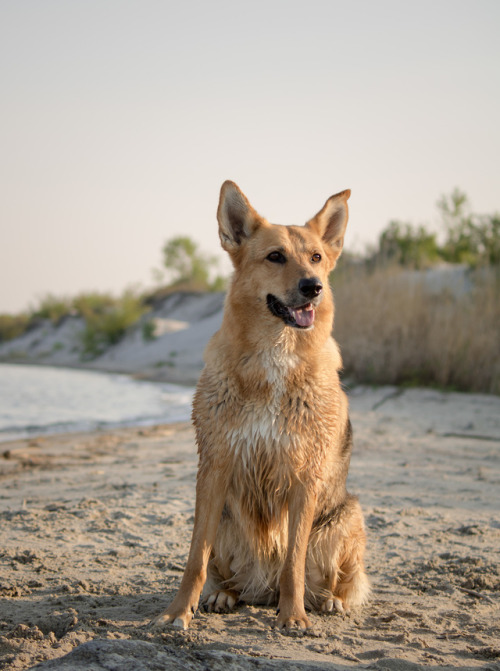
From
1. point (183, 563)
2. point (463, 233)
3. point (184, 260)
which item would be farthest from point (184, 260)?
point (183, 563)

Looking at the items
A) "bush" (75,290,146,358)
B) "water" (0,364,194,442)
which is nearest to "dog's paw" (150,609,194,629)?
"water" (0,364,194,442)

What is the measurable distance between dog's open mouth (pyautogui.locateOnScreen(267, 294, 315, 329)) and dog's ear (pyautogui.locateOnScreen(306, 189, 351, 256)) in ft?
2.34

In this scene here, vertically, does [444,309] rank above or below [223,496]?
above

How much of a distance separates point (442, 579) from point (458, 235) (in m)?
21.2

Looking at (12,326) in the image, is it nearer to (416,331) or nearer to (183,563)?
(416,331)

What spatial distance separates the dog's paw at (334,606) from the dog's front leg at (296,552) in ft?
1.01

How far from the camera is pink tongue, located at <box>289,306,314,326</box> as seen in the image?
3721mm

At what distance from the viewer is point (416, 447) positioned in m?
8.37

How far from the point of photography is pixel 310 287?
12.2ft

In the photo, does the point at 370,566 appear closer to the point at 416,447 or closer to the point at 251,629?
the point at 251,629

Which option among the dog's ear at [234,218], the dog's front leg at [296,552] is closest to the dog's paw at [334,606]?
the dog's front leg at [296,552]

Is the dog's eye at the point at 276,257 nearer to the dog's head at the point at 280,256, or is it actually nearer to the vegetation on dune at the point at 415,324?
the dog's head at the point at 280,256

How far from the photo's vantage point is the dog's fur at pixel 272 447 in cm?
343

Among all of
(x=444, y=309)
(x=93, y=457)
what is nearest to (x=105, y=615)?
(x=93, y=457)
